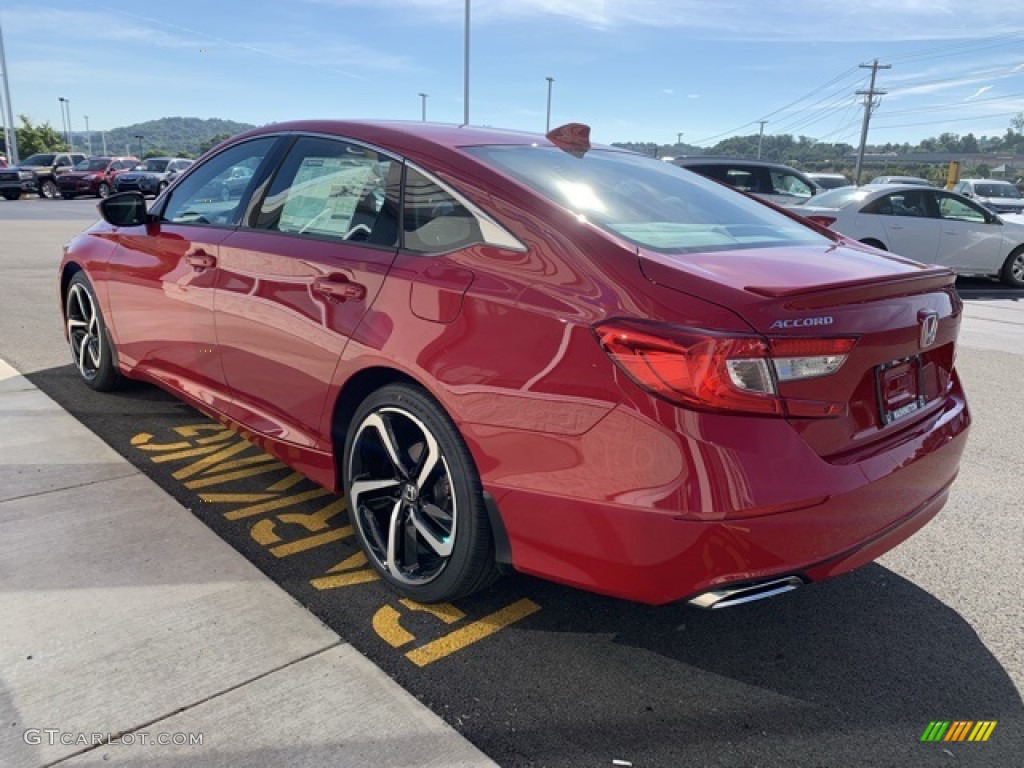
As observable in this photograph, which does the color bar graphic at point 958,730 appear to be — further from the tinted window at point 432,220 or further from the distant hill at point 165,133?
the distant hill at point 165,133

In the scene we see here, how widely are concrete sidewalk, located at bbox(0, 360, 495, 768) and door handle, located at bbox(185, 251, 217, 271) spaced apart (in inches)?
42.2

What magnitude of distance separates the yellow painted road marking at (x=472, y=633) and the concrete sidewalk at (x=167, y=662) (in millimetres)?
167

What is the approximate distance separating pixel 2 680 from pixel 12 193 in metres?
35.5

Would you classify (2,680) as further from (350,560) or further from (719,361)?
(719,361)

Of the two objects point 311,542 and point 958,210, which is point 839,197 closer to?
point 958,210

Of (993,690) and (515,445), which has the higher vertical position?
(515,445)

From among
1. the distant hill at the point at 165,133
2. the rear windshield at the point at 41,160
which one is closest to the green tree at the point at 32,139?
the rear windshield at the point at 41,160

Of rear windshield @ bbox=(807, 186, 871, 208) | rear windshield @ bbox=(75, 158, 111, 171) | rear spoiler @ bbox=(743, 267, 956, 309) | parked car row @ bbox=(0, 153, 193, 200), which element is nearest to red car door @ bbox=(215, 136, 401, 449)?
rear spoiler @ bbox=(743, 267, 956, 309)

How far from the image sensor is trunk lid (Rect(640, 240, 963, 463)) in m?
2.06

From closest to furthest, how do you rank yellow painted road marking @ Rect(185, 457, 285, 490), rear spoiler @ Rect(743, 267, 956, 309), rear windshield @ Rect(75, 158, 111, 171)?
1. rear spoiler @ Rect(743, 267, 956, 309)
2. yellow painted road marking @ Rect(185, 457, 285, 490)
3. rear windshield @ Rect(75, 158, 111, 171)

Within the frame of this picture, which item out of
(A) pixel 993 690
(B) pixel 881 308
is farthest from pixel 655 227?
(A) pixel 993 690

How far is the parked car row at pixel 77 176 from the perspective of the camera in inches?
1210

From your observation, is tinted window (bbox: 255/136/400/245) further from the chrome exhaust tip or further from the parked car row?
the parked car row

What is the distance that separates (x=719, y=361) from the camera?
198cm
